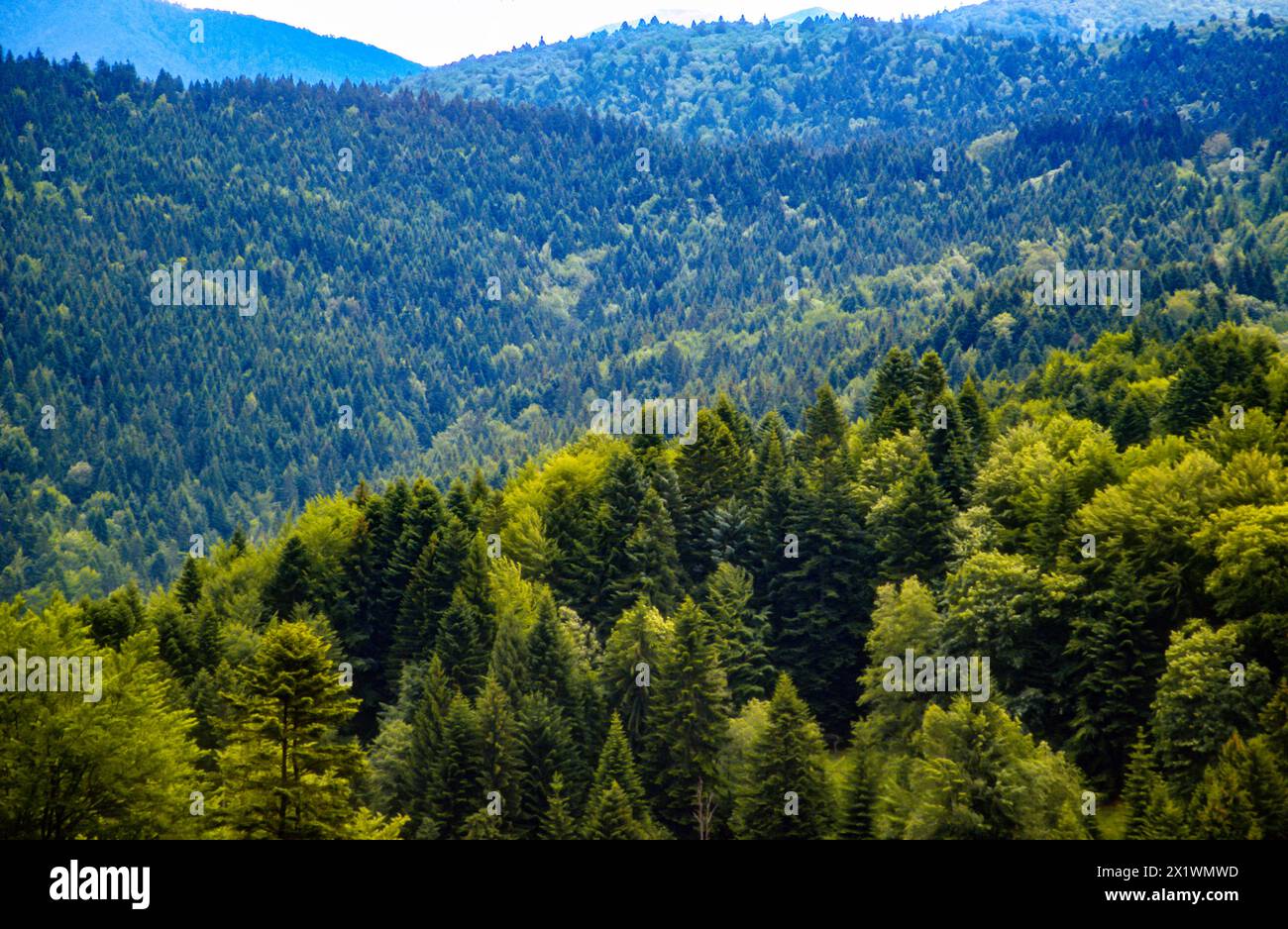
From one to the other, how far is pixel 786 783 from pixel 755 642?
1687cm

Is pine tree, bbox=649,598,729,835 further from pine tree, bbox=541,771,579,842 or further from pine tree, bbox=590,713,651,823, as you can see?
pine tree, bbox=541,771,579,842

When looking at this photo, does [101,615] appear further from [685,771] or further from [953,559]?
[953,559]

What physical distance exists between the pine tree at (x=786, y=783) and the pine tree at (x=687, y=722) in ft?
19.9

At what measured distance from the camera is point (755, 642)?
285 ft

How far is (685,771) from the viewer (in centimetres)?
7794

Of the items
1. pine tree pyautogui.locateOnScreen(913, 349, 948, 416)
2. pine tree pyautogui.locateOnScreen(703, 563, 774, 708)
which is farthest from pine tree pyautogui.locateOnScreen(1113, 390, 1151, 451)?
pine tree pyautogui.locateOnScreen(703, 563, 774, 708)

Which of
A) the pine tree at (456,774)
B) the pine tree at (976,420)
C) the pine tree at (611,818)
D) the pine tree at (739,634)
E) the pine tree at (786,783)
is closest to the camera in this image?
the pine tree at (611,818)

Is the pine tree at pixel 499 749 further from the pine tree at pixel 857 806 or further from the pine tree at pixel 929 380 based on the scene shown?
the pine tree at pixel 929 380

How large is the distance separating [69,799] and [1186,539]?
165ft

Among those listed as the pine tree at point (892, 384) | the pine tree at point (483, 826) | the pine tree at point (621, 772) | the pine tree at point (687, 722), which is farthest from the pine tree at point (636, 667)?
the pine tree at point (892, 384)

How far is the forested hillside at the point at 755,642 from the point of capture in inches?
2232

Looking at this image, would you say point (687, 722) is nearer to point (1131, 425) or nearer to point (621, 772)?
point (621, 772)

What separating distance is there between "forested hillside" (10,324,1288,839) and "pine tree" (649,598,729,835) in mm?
157
